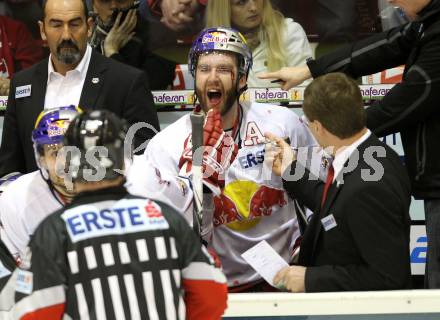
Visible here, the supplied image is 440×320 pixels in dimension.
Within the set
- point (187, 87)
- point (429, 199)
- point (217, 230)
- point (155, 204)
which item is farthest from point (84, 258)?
point (187, 87)

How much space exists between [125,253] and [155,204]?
188 mm

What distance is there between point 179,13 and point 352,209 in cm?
278

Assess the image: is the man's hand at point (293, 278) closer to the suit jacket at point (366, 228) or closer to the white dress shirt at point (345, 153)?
the suit jacket at point (366, 228)

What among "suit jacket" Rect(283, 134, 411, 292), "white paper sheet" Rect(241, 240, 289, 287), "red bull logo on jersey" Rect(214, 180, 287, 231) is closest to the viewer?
"suit jacket" Rect(283, 134, 411, 292)

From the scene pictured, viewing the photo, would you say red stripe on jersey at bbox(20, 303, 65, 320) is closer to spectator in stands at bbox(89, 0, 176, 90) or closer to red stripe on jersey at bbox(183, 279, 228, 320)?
red stripe on jersey at bbox(183, 279, 228, 320)

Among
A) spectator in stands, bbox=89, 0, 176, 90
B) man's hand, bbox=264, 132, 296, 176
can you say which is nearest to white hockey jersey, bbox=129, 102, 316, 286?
man's hand, bbox=264, 132, 296, 176

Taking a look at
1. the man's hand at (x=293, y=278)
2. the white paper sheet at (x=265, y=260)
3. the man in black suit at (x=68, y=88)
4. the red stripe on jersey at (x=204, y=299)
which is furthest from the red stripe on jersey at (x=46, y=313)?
the man in black suit at (x=68, y=88)

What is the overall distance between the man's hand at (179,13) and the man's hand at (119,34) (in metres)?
0.20

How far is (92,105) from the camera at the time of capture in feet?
14.8

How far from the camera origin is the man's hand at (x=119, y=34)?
5594 mm

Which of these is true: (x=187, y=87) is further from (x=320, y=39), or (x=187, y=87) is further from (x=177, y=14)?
(x=320, y=39)

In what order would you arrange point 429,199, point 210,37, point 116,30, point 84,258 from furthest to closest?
point 116,30 → point 210,37 → point 429,199 → point 84,258

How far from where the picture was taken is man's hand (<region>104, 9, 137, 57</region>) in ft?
18.4

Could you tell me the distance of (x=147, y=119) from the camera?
14.9 ft
